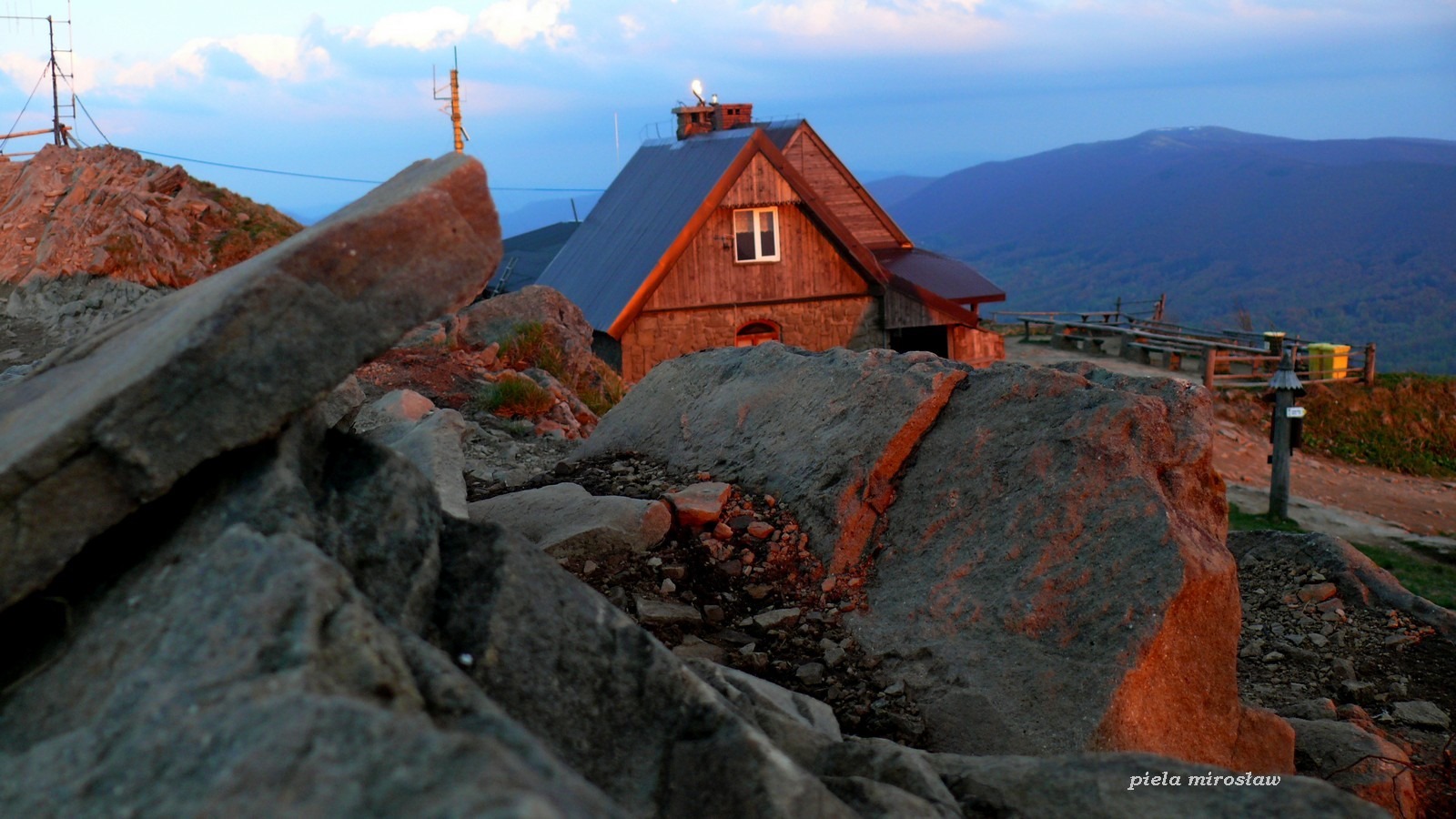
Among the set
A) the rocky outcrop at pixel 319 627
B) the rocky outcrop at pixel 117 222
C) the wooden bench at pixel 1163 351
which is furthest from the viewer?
the wooden bench at pixel 1163 351

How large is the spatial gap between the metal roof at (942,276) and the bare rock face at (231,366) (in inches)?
888

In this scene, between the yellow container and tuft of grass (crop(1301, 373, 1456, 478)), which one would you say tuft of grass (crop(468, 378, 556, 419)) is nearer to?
tuft of grass (crop(1301, 373, 1456, 478))

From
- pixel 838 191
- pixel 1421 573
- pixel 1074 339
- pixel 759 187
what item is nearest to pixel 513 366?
pixel 759 187

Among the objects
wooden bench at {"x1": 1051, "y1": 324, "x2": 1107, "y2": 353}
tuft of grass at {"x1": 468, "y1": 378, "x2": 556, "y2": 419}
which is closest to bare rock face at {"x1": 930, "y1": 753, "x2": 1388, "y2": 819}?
tuft of grass at {"x1": 468, "y1": 378, "x2": 556, "y2": 419}

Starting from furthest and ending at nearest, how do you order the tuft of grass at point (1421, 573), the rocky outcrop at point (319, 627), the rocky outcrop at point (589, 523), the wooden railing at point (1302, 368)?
1. the wooden railing at point (1302, 368)
2. the tuft of grass at point (1421, 573)
3. the rocky outcrop at point (589, 523)
4. the rocky outcrop at point (319, 627)

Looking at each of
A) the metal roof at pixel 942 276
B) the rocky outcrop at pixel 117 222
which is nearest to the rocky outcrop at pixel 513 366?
the rocky outcrop at pixel 117 222

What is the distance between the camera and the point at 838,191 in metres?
27.5

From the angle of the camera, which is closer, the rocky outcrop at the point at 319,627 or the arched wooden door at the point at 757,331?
the rocky outcrop at the point at 319,627

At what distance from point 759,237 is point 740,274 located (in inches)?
34.7

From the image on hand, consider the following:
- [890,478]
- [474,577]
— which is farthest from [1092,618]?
[474,577]

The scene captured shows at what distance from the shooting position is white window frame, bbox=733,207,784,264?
23266 millimetres

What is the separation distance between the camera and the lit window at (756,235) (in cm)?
2328

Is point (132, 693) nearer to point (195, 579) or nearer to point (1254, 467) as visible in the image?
point (195, 579)

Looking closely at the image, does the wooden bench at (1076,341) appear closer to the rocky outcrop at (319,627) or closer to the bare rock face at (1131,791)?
the bare rock face at (1131,791)
